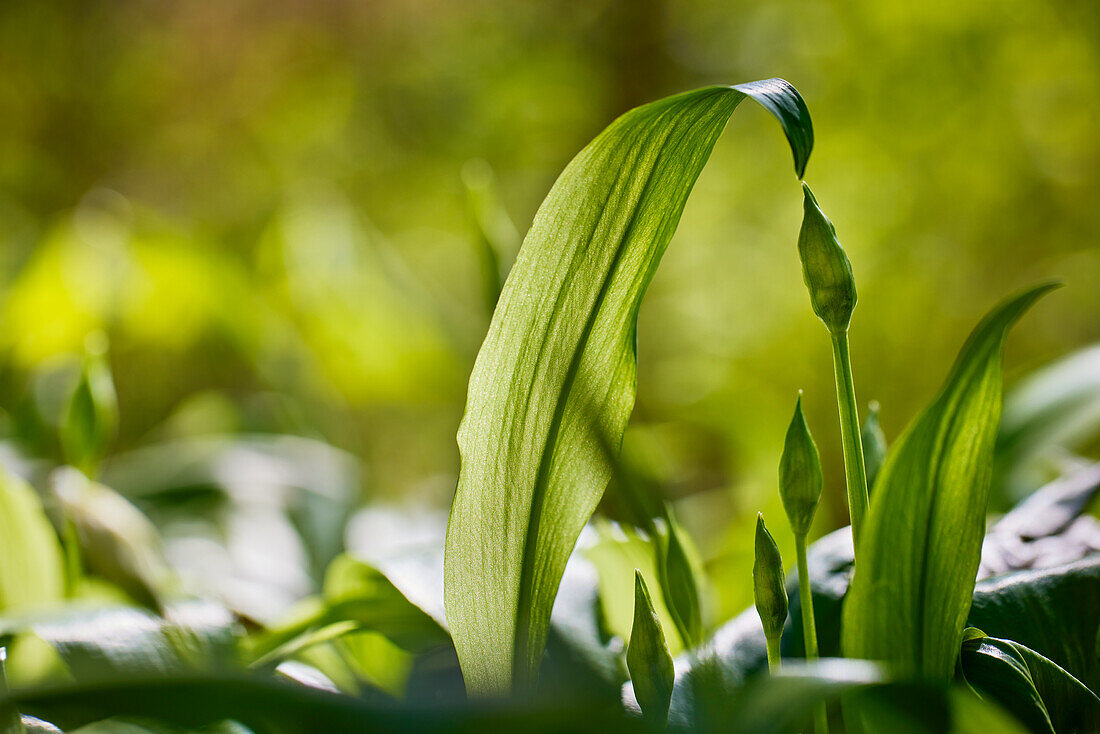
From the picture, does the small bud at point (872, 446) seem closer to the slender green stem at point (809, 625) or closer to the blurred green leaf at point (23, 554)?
the slender green stem at point (809, 625)

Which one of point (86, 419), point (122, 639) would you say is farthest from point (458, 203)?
point (122, 639)

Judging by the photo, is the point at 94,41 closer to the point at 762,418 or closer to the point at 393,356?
the point at 393,356

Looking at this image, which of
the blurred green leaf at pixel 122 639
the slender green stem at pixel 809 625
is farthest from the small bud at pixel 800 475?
the blurred green leaf at pixel 122 639

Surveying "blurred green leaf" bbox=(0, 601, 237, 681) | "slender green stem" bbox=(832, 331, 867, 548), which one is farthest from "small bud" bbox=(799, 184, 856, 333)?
"blurred green leaf" bbox=(0, 601, 237, 681)

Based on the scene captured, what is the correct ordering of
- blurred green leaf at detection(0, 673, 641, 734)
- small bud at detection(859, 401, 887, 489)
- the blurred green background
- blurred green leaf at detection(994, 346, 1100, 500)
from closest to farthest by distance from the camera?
blurred green leaf at detection(0, 673, 641, 734) → small bud at detection(859, 401, 887, 489) → blurred green leaf at detection(994, 346, 1100, 500) → the blurred green background

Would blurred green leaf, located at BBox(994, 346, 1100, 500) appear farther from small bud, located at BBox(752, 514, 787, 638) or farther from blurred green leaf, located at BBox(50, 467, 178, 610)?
blurred green leaf, located at BBox(50, 467, 178, 610)

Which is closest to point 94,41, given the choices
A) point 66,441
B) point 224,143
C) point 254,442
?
point 224,143

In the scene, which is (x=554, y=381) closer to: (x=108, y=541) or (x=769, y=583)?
(x=769, y=583)
